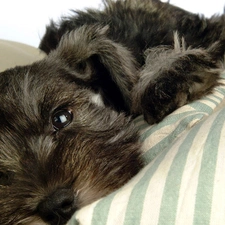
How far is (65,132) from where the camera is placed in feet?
5.20

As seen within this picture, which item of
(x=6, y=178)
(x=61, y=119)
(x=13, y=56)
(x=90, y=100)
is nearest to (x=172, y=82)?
(x=90, y=100)

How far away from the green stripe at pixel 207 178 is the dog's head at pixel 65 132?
0.35 meters

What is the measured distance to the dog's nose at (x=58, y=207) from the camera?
122 cm

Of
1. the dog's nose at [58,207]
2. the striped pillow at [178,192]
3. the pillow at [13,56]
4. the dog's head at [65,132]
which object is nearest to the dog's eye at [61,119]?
the dog's head at [65,132]

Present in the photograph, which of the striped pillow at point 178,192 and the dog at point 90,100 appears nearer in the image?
the striped pillow at point 178,192

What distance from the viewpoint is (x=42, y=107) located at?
5.24 feet

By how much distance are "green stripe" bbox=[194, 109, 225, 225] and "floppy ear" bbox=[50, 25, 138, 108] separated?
0.83m

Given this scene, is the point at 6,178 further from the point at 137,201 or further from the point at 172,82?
the point at 172,82

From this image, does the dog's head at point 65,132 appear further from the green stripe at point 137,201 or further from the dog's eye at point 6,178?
the green stripe at point 137,201

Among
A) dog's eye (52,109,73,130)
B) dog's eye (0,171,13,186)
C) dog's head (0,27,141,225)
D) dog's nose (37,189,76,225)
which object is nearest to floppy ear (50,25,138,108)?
dog's head (0,27,141,225)

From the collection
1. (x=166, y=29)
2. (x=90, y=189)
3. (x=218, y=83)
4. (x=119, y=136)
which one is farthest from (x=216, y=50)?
(x=90, y=189)

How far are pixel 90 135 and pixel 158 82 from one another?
0.40 metres

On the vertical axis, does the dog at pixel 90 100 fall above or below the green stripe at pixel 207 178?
below

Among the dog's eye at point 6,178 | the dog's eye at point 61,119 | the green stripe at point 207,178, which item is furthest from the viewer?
the dog's eye at point 61,119
